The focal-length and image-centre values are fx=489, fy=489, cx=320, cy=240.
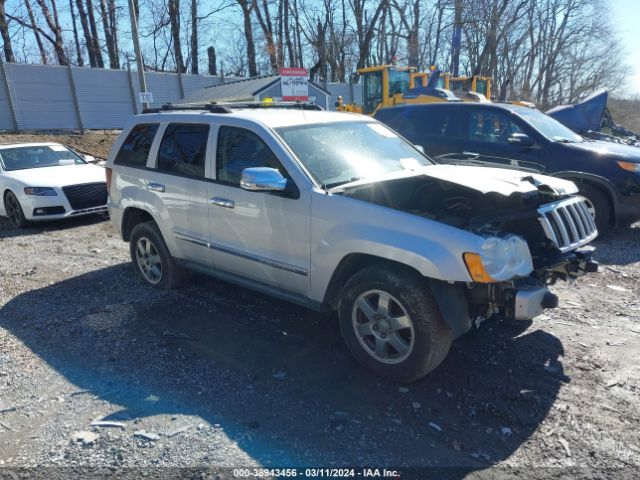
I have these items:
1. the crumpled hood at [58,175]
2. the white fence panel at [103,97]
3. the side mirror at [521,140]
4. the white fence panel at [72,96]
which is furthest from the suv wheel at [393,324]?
the white fence panel at [103,97]

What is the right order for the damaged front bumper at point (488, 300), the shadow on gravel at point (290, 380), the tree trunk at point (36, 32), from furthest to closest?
1. the tree trunk at point (36, 32)
2. the damaged front bumper at point (488, 300)
3. the shadow on gravel at point (290, 380)

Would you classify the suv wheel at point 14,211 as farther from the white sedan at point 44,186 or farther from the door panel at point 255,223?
the door panel at point 255,223

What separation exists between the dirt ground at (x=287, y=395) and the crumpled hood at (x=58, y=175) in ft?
13.5

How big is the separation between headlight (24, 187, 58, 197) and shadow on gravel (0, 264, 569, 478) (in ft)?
12.9

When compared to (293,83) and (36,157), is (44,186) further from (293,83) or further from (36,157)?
(293,83)

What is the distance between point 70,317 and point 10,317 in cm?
63

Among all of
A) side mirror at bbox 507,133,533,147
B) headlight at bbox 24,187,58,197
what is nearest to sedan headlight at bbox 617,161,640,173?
side mirror at bbox 507,133,533,147

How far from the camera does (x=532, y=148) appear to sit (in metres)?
7.33

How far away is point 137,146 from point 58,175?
4.50 meters

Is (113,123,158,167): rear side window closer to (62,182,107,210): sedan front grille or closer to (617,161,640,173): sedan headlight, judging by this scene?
(62,182,107,210): sedan front grille

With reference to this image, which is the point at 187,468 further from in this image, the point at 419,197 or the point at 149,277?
the point at 149,277

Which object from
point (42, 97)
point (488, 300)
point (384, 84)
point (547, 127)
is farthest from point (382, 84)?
point (42, 97)

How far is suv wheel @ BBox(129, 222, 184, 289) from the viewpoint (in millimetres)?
5168

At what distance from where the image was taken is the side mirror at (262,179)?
357cm
